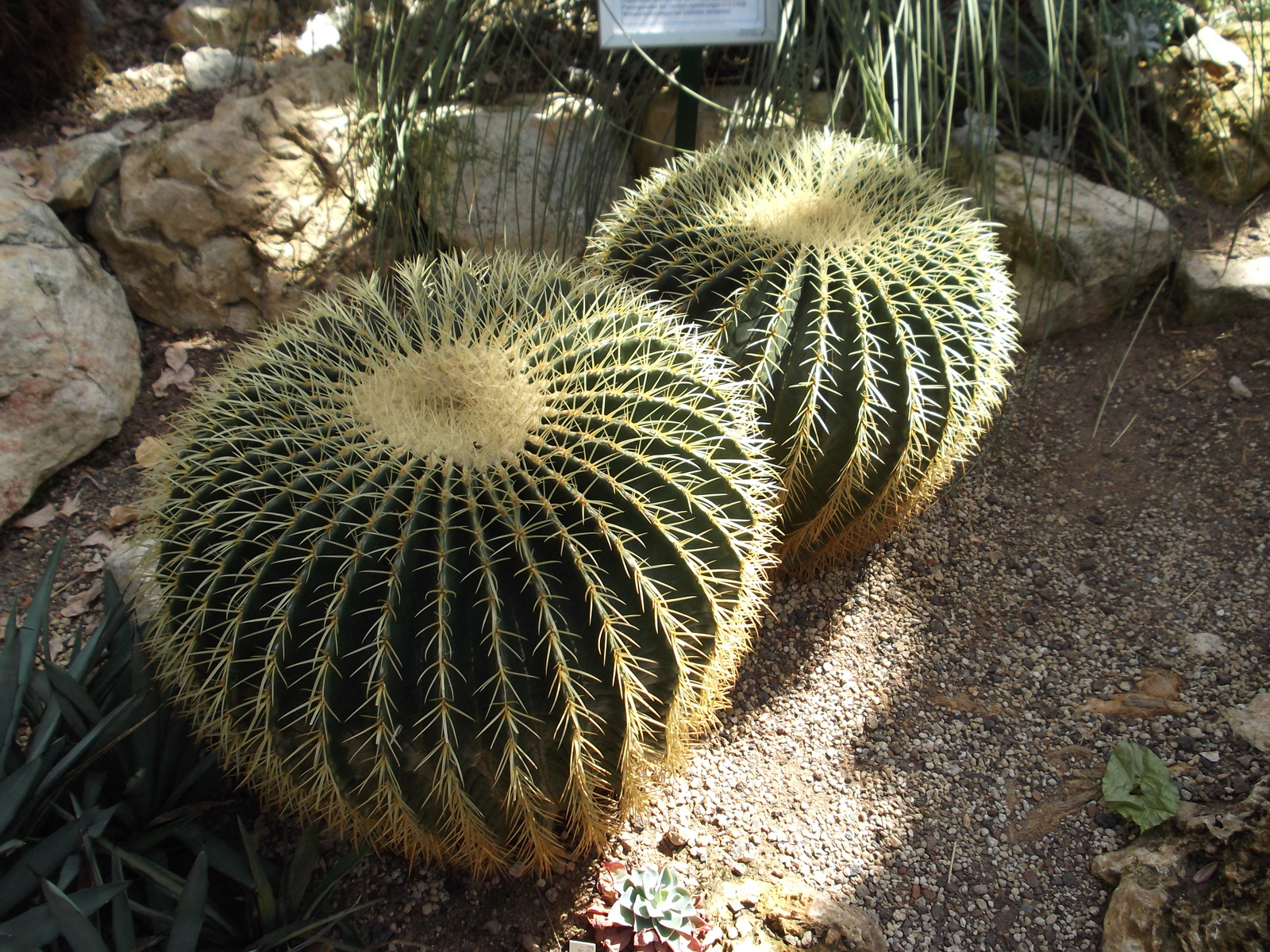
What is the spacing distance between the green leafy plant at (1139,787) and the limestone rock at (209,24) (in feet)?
15.5

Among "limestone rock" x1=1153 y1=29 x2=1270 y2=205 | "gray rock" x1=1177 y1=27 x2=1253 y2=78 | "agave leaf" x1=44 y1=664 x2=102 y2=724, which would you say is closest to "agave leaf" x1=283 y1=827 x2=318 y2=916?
"agave leaf" x1=44 y1=664 x2=102 y2=724

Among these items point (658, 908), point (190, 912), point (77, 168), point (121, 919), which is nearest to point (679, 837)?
point (658, 908)

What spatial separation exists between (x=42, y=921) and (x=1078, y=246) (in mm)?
4025

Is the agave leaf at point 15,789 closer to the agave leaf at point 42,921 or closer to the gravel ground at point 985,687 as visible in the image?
the agave leaf at point 42,921

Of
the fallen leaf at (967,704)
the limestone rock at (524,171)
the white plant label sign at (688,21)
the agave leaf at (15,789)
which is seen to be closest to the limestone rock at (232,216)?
the limestone rock at (524,171)

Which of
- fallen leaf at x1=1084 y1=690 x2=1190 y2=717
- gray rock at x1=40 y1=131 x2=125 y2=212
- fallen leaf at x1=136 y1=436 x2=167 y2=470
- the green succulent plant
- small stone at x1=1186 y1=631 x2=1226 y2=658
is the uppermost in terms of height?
gray rock at x1=40 y1=131 x2=125 y2=212

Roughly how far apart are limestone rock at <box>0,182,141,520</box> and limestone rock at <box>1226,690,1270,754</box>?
3681 mm

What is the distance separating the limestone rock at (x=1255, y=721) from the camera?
2174 mm

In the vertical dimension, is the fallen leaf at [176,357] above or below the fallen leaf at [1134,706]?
above

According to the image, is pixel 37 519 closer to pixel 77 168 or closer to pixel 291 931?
pixel 77 168

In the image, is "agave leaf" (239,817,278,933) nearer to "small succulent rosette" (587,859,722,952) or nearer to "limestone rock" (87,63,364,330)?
"small succulent rosette" (587,859,722,952)

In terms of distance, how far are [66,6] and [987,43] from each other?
3958 mm

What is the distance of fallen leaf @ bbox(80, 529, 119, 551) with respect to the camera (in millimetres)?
2925

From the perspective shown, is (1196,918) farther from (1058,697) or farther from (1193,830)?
(1058,697)
